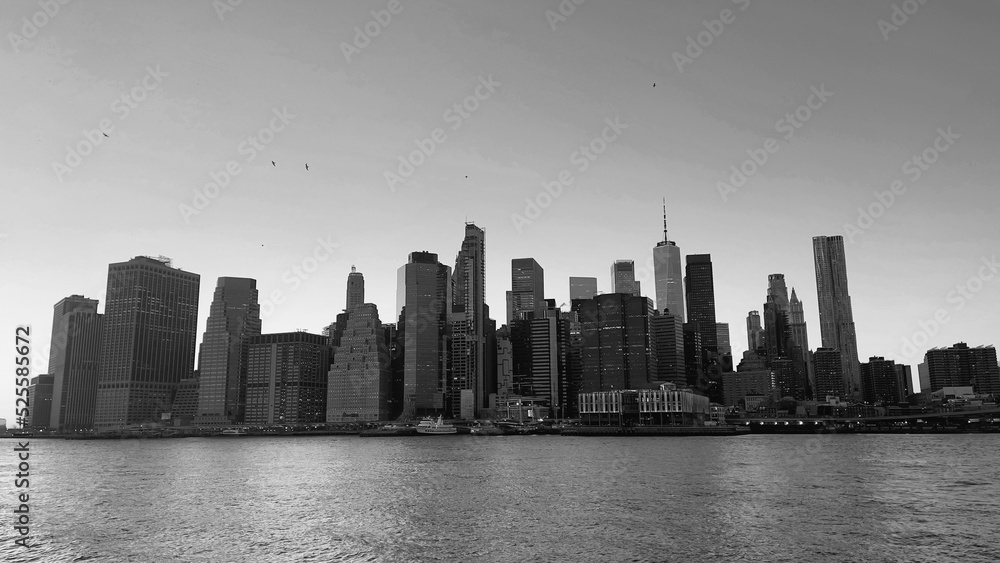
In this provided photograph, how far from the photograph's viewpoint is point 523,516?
55156mm

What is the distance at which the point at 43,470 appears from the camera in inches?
4454

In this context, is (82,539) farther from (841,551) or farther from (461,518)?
(841,551)

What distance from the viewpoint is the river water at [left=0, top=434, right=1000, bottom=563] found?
43031 mm

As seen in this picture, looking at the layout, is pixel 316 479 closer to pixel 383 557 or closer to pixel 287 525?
pixel 287 525

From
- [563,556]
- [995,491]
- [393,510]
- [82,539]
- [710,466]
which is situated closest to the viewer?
[563,556]

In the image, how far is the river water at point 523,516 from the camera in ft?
141

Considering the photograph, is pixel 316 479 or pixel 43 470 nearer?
pixel 316 479

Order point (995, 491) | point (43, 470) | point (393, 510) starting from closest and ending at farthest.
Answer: point (393, 510) → point (995, 491) → point (43, 470)

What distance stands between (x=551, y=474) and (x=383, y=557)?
49751mm

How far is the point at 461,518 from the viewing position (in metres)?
55.0

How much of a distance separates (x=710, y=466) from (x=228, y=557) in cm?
7268

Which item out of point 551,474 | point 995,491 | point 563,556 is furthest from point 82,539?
point 995,491

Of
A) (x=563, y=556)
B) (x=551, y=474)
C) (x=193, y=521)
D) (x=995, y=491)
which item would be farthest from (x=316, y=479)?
(x=995, y=491)

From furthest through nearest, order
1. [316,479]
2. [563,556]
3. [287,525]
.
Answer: [316,479]
[287,525]
[563,556]
